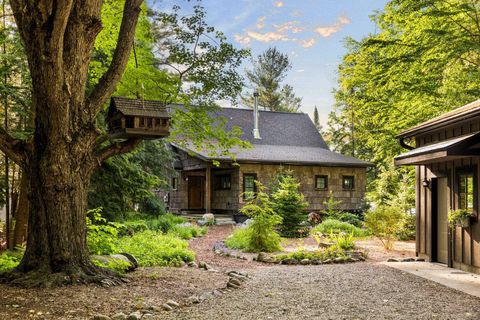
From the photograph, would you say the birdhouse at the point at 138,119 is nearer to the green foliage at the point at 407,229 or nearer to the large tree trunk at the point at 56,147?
the large tree trunk at the point at 56,147

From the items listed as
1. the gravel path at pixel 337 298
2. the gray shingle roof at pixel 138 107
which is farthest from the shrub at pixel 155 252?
the gray shingle roof at pixel 138 107

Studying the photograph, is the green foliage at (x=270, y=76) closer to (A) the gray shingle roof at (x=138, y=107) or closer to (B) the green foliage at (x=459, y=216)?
(B) the green foliage at (x=459, y=216)

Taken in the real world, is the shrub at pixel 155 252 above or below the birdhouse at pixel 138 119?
below

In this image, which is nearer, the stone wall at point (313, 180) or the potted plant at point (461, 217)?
the potted plant at point (461, 217)

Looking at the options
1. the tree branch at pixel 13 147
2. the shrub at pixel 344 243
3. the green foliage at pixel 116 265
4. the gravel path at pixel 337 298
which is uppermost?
the tree branch at pixel 13 147

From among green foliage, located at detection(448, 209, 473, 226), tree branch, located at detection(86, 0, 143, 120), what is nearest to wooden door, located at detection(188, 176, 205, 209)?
green foliage, located at detection(448, 209, 473, 226)

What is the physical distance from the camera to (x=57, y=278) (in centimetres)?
599

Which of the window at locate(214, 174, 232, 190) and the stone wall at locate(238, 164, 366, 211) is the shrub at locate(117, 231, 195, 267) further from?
the window at locate(214, 174, 232, 190)

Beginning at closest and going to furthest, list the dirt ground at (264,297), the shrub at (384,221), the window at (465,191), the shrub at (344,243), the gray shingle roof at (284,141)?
the dirt ground at (264,297) < the window at (465,191) < the shrub at (344,243) < the shrub at (384,221) < the gray shingle roof at (284,141)

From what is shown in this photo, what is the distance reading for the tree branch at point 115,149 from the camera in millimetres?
6965

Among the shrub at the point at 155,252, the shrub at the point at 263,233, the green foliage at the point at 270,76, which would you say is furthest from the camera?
the green foliage at the point at 270,76

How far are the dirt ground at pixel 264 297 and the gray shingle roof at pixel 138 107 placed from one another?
8.22 ft

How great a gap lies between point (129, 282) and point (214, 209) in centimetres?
1774

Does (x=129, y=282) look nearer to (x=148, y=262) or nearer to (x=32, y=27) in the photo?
(x=148, y=262)
